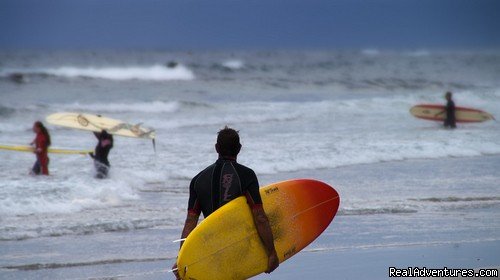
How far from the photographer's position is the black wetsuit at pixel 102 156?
1393cm

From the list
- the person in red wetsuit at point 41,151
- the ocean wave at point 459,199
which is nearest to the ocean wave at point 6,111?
the person in red wetsuit at point 41,151

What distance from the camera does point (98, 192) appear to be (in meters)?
11.8

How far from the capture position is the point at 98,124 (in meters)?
15.4

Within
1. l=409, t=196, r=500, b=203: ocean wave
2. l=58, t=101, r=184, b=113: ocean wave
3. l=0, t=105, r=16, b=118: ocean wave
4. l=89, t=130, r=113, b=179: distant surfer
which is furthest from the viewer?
l=58, t=101, r=184, b=113: ocean wave

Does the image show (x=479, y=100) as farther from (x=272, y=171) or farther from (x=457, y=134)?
(x=272, y=171)

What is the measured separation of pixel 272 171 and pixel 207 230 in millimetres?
10433

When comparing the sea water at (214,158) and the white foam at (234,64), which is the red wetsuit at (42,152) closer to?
the sea water at (214,158)

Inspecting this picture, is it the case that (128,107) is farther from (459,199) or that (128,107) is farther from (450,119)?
(459,199)

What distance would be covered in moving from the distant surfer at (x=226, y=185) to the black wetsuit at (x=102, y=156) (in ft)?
30.7

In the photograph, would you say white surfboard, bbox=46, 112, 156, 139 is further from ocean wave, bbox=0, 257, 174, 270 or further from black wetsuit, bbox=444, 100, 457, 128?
black wetsuit, bbox=444, 100, 457, 128

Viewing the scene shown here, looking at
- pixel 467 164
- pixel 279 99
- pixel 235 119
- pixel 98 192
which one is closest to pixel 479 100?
pixel 279 99

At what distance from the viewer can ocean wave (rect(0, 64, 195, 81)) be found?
4800 centimetres

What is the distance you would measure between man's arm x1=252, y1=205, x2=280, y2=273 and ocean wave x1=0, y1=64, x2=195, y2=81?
142 feet

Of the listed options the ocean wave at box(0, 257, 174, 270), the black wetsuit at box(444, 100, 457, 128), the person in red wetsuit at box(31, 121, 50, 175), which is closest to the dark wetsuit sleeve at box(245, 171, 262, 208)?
the ocean wave at box(0, 257, 174, 270)
